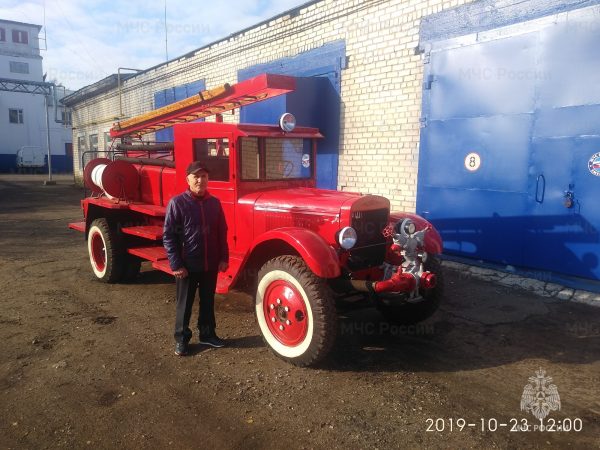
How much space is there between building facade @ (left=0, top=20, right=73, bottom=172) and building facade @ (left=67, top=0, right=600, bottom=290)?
33.7m

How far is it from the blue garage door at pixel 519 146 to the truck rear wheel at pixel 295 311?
12.0ft

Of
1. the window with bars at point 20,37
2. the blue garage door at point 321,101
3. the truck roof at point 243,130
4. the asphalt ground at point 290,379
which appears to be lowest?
the asphalt ground at point 290,379

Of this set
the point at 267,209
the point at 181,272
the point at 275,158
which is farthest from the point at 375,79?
the point at 181,272

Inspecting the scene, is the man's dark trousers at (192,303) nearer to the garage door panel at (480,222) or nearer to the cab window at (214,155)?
the cab window at (214,155)

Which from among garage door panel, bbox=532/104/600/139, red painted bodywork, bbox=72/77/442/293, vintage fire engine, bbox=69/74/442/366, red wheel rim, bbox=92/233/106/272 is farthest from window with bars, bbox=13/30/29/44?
garage door panel, bbox=532/104/600/139

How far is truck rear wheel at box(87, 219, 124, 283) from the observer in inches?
225

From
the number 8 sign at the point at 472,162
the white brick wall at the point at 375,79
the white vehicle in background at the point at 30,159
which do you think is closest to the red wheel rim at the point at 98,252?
the white brick wall at the point at 375,79

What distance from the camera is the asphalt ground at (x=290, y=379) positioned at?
8.91ft

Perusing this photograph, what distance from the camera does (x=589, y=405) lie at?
3.06m

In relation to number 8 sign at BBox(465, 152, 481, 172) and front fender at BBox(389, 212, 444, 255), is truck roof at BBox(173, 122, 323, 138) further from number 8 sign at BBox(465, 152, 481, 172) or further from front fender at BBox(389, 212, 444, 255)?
number 8 sign at BBox(465, 152, 481, 172)

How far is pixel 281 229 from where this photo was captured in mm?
3754

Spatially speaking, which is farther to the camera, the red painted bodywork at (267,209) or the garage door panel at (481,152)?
the garage door panel at (481,152)

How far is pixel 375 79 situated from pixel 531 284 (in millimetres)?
4076

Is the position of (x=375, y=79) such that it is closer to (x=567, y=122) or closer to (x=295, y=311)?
(x=567, y=122)
